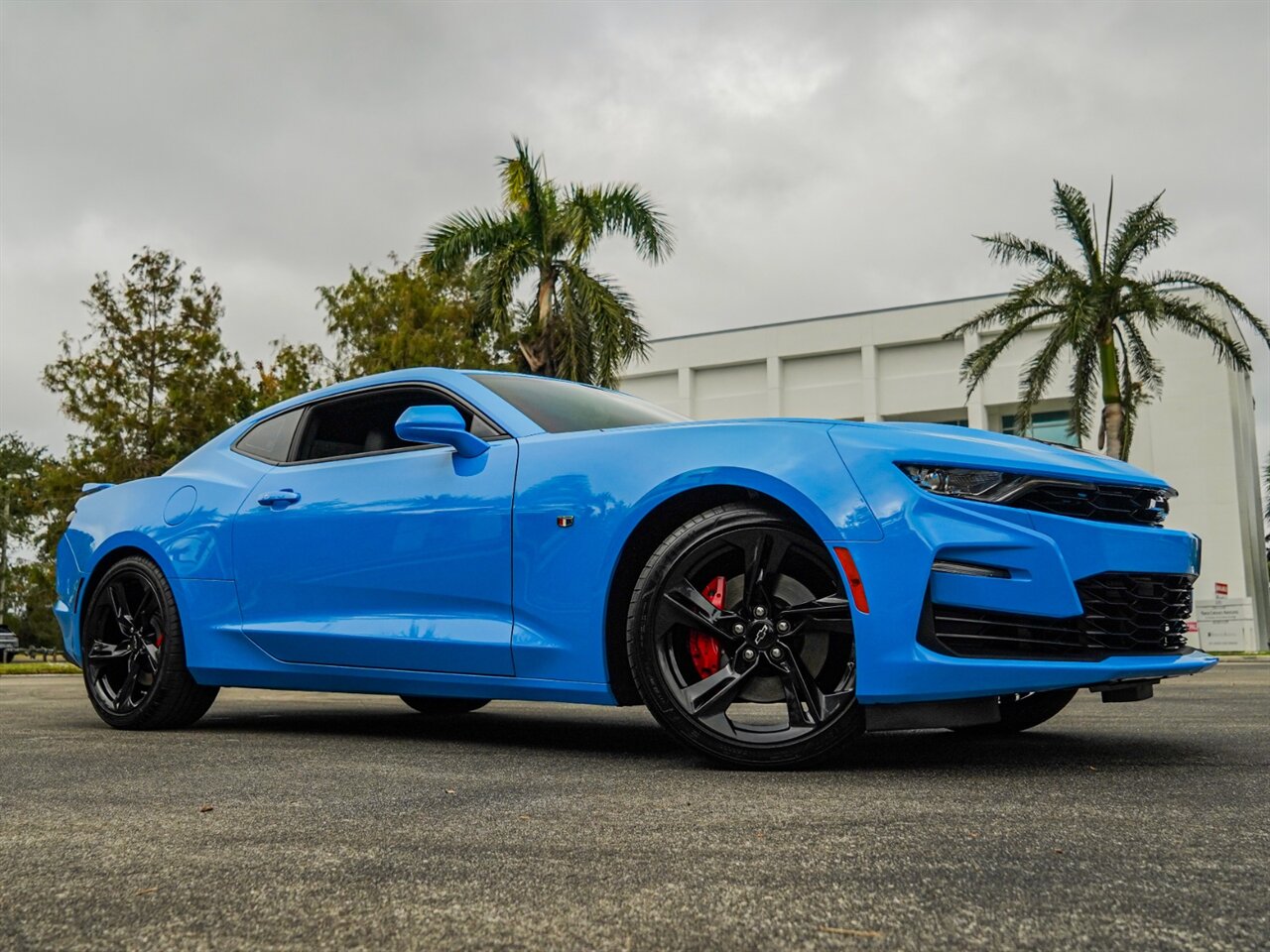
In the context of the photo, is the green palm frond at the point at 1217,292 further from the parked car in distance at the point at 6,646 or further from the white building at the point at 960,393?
the parked car in distance at the point at 6,646

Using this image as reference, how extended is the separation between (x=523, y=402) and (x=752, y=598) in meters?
1.43

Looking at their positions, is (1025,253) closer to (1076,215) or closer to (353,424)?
(1076,215)

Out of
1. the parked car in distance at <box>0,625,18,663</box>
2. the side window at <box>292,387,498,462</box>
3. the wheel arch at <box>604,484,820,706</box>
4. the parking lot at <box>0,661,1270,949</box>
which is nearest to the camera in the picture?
the parking lot at <box>0,661,1270,949</box>

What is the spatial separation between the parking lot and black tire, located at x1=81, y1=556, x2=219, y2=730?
3.05 feet

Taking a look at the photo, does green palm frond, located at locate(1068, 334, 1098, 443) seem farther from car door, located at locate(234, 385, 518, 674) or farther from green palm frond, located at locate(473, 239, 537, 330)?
car door, located at locate(234, 385, 518, 674)

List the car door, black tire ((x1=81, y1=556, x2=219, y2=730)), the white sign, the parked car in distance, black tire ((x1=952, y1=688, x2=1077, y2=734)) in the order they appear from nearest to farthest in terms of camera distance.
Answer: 1. the car door
2. black tire ((x1=952, y1=688, x2=1077, y2=734))
3. black tire ((x1=81, y1=556, x2=219, y2=730))
4. the white sign
5. the parked car in distance

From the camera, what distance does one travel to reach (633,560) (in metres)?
3.92

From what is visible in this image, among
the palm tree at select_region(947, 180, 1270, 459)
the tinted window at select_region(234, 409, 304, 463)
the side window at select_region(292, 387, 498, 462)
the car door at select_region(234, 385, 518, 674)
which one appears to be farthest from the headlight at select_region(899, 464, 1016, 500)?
the palm tree at select_region(947, 180, 1270, 459)

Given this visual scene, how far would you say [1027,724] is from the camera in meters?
4.62

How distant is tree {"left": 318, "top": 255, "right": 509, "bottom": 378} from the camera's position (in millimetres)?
25609

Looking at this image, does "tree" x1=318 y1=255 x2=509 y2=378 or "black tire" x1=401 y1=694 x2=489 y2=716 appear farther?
"tree" x1=318 y1=255 x2=509 y2=378

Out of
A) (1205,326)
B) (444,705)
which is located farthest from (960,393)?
(444,705)

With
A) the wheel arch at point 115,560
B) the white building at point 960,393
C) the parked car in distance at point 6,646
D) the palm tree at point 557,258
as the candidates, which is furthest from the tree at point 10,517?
the wheel arch at point 115,560

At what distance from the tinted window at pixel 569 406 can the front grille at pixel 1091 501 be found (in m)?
1.47
